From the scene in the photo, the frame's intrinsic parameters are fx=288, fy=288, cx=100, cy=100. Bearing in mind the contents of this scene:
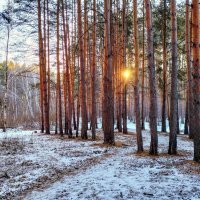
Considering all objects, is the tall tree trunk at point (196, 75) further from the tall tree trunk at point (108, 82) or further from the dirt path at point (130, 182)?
the tall tree trunk at point (108, 82)

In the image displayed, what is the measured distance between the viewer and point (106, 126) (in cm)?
1231

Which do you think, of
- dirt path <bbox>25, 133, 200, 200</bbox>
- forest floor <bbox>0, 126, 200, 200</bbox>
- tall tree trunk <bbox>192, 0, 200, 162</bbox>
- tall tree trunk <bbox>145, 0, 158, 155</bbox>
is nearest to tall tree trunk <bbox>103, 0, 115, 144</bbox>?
forest floor <bbox>0, 126, 200, 200</bbox>

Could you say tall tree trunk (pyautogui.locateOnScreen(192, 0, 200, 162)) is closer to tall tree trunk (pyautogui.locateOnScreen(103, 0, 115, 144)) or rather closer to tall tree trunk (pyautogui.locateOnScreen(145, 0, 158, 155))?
tall tree trunk (pyautogui.locateOnScreen(145, 0, 158, 155))

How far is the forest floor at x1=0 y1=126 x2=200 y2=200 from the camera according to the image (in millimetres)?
5438

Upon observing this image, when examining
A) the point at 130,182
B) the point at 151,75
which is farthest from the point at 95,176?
the point at 151,75

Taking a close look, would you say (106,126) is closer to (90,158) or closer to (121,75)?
(90,158)

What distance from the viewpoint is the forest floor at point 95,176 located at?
17.8ft

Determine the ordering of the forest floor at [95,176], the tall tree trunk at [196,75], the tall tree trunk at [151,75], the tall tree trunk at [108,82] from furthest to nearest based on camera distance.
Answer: the tall tree trunk at [108,82] → the tall tree trunk at [151,75] → the tall tree trunk at [196,75] → the forest floor at [95,176]

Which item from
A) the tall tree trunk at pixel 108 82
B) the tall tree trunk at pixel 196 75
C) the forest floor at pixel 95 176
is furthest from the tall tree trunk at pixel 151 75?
the tall tree trunk at pixel 108 82

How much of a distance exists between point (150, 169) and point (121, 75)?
12.3 m

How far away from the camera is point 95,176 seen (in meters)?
6.71

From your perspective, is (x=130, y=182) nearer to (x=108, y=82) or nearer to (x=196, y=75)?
(x=196, y=75)

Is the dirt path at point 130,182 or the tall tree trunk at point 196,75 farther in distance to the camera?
the tall tree trunk at point 196,75

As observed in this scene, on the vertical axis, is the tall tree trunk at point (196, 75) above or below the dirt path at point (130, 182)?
above
